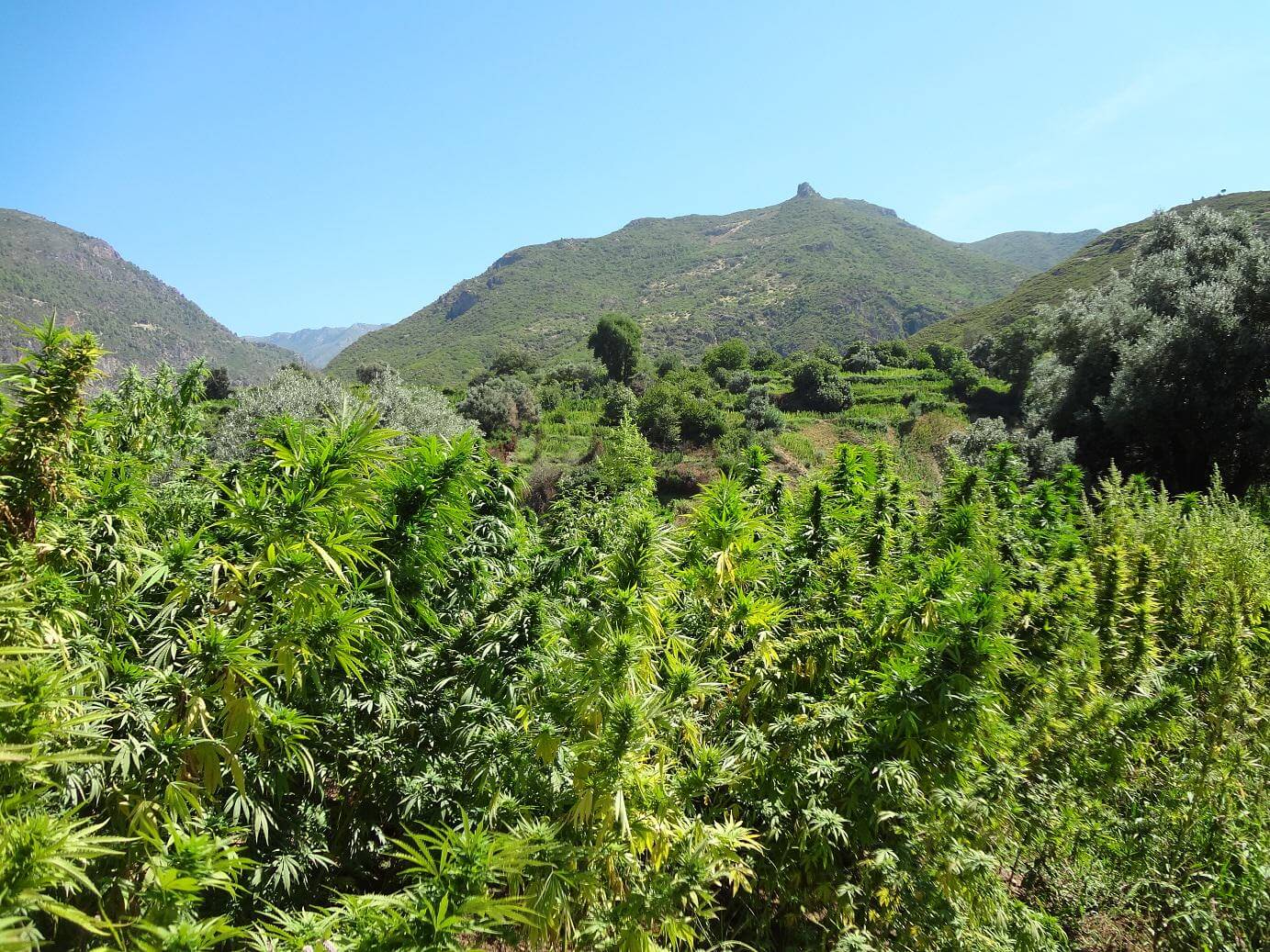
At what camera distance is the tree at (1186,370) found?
1160 centimetres

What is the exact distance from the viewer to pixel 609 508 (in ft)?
11.7

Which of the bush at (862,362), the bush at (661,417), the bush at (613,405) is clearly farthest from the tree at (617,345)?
the bush at (661,417)

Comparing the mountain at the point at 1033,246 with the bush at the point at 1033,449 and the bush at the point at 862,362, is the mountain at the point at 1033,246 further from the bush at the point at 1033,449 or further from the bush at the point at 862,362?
the bush at the point at 1033,449

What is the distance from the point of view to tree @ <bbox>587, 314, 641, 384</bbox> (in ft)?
136

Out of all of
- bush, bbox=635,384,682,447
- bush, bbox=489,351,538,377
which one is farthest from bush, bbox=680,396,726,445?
bush, bbox=489,351,538,377

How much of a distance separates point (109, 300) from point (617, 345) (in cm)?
6809

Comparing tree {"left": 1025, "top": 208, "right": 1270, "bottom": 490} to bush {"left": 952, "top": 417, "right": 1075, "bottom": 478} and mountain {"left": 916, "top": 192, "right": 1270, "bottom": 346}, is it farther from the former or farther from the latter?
mountain {"left": 916, "top": 192, "right": 1270, "bottom": 346}

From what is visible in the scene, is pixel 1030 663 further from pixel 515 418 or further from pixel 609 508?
pixel 515 418

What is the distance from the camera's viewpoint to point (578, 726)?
2.52 m

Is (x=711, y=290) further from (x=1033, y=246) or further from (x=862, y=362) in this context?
(x=1033, y=246)

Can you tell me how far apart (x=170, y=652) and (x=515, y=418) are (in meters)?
26.2

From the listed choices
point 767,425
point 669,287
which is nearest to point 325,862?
point 767,425

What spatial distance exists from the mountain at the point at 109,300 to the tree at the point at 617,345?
34081mm

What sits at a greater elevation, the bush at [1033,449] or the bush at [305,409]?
the bush at [305,409]
